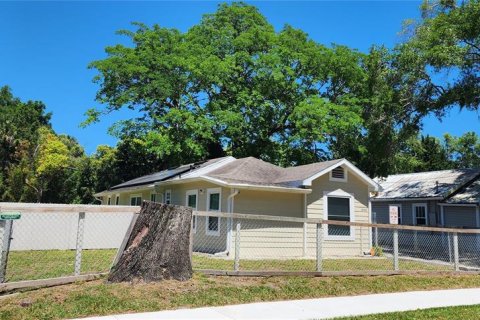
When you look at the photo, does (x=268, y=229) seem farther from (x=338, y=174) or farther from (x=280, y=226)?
(x=338, y=174)

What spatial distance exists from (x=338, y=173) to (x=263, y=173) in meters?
2.97

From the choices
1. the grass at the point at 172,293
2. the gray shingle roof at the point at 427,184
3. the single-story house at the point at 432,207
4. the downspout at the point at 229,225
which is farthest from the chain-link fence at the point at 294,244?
the gray shingle roof at the point at 427,184

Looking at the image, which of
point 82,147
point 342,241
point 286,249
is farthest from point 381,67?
point 82,147

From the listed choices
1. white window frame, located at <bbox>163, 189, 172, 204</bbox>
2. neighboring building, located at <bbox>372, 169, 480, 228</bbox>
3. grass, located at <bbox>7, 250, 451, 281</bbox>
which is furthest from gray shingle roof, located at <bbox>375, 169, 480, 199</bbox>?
white window frame, located at <bbox>163, 189, 172, 204</bbox>

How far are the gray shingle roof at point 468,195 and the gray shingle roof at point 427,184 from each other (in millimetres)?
322

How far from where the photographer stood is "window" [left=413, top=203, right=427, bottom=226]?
25.0m

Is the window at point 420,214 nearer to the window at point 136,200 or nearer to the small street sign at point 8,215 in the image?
the window at point 136,200

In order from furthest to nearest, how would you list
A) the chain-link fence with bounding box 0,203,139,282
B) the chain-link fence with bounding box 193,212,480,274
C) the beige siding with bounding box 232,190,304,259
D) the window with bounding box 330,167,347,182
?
the window with bounding box 330,167,347,182, the beige siding with bounding box 232,190,304,259, the chain-link fence with bounding box 193,212,480,274, the chain-link fence with bounding box 0,203,139,282

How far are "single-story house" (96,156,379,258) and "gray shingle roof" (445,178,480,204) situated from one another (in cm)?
747

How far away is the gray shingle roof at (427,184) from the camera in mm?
23812

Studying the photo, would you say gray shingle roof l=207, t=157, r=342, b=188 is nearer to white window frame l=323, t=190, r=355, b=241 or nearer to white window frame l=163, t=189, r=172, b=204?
white window frame l=323, t=190, r=355, b=241

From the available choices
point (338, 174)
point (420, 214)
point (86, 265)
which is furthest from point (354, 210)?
point (420, 214)

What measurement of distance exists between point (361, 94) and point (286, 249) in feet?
49.1

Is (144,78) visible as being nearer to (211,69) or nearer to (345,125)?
(211,69)
